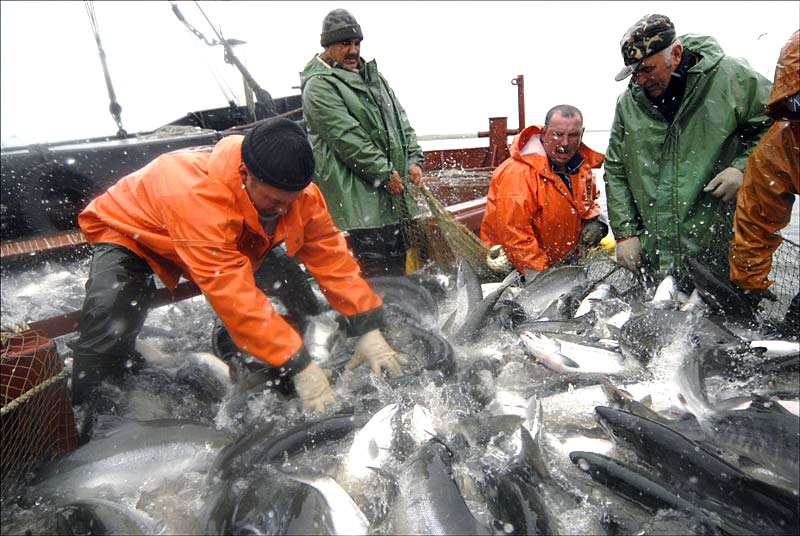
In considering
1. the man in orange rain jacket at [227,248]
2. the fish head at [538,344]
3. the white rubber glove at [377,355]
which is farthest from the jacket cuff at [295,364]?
the fish head at [538,344]

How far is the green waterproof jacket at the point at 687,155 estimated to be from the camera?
333cm

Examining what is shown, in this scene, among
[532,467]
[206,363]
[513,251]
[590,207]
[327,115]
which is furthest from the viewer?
[590,207]

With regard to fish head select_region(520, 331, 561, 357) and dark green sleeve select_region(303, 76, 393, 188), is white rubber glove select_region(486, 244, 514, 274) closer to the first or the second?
dark green sleeve select_region(303, 76, 393, 188)

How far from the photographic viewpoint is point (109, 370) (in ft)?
9.85

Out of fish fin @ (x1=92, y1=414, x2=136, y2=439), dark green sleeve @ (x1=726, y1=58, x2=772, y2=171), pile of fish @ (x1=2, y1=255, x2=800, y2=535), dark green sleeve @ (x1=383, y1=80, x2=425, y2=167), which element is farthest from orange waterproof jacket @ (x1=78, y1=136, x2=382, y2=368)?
dark green sleeve @ (x1=726, y1=58, x2=772, y2=171)

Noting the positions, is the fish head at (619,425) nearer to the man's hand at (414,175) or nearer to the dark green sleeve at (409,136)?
the man's hand at (414,175)

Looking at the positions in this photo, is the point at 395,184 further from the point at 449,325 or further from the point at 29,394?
the point at 29,394

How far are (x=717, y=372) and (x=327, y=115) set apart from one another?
3.20 meters

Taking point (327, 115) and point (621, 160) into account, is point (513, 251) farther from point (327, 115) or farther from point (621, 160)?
point (327, 115)

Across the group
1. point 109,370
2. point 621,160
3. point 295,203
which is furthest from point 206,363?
point 621,160

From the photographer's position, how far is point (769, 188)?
2691 mm

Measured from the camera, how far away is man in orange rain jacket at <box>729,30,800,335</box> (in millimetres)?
2197

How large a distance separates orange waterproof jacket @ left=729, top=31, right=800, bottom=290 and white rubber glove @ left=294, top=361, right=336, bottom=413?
2573mm

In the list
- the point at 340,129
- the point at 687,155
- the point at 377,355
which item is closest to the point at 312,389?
the point at 377,355
